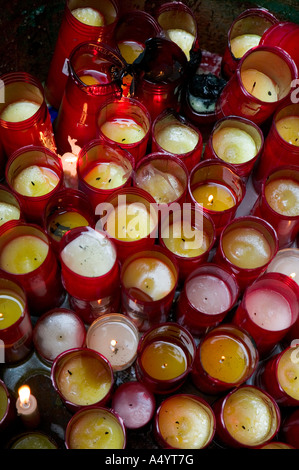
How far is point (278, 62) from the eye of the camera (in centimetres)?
148

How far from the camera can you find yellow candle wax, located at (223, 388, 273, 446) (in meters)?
1.17

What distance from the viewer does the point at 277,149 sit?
1.42 m

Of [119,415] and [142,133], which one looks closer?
[119,415]

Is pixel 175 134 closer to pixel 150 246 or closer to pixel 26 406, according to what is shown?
pixel 150 246

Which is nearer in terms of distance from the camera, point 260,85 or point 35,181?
point 35,181

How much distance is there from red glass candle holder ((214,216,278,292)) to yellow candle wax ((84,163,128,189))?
0.31m

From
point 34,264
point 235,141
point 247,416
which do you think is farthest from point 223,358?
point 235,141

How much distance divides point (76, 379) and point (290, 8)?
139cm

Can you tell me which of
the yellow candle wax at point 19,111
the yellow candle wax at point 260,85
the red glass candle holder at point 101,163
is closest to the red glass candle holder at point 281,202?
the yellow candle wax at point 260,85

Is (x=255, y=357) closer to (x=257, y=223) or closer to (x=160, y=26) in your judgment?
(x=257, y=223)

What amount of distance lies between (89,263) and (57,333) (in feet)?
0.67

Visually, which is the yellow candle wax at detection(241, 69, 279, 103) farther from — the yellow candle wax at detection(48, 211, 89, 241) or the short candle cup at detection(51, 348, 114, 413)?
the short candle cup at detection(51, 348, 114, 413)

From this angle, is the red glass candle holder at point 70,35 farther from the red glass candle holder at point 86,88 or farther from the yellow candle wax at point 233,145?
the yellow candle wax at point 233,145

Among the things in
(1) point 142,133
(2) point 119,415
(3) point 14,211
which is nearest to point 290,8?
(1) point 142,133
